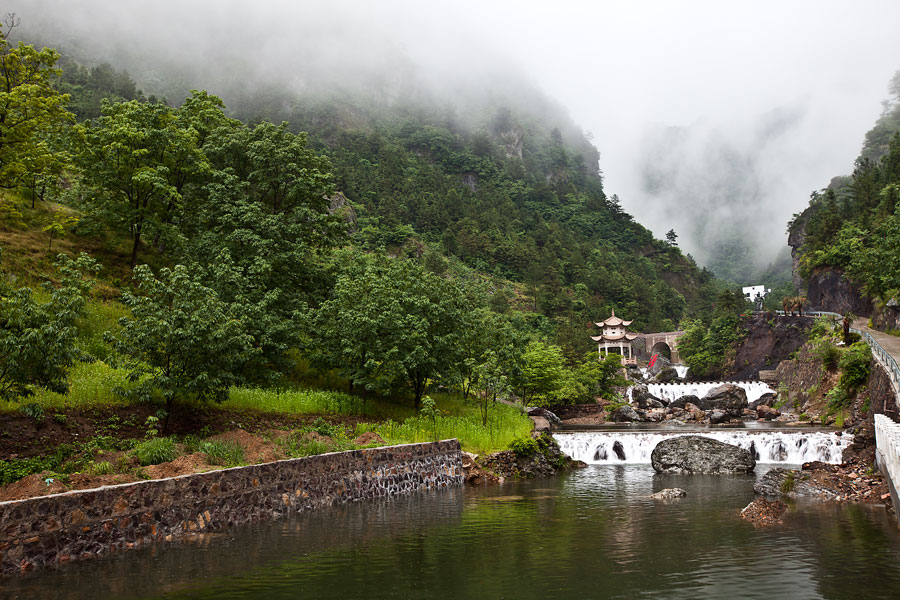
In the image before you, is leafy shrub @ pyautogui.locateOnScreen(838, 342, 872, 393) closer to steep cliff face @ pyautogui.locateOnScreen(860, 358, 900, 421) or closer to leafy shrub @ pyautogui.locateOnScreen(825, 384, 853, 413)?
leafy shrub @ pyautogui.locateOnScreen(825, 384, 853, 413)

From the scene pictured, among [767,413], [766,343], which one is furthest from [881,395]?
[766,343]

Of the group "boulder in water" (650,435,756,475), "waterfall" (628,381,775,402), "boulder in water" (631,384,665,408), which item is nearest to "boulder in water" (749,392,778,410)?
"waterfall" (628,381,775,402)

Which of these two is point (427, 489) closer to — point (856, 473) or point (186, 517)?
point (186, 517)

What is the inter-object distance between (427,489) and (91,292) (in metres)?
17.4

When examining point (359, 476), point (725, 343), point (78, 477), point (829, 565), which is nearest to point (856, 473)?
point (829, 565)

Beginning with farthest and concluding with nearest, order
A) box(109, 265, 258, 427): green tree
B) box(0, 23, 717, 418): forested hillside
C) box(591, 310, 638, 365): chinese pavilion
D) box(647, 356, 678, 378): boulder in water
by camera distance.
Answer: box(591, 310, 638, 365): chinese pavilion → box(647, 356, 678, 378): boulder in water → box(0, 23, 717, 418): forested hillside → box(109, 265, 258, 427): green tree

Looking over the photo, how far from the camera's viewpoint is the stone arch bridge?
108500mm

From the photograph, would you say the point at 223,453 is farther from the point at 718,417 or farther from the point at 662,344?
the point at 662,344

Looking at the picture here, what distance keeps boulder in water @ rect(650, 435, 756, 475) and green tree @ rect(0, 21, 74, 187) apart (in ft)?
90.3

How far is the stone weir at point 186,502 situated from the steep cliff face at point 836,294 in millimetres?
62249

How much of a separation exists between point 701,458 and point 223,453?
19.3 meters

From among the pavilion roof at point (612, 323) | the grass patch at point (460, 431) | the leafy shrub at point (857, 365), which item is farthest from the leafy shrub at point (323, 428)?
the pavilion roof at point (612, 323)

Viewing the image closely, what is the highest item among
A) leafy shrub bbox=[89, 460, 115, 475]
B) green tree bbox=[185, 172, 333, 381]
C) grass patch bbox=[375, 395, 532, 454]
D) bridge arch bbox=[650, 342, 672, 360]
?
bridge arch bbox=[650, 342, 672, 360]

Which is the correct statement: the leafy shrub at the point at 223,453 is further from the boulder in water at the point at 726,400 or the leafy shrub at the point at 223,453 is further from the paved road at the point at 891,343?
the boulder in water at the point at 726,400
